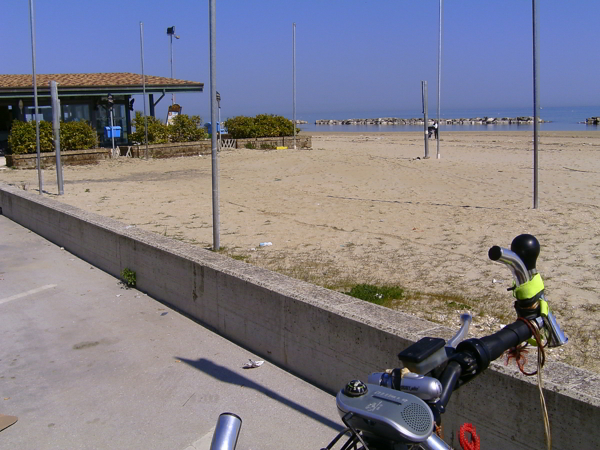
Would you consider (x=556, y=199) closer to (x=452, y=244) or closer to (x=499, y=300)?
(x=452, y=244)

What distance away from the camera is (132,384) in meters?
4.73

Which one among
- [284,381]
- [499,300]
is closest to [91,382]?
[284,381]

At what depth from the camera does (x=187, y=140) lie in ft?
95.1

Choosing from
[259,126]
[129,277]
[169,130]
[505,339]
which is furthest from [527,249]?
[259,126]

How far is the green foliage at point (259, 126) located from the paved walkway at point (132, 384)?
79.4 ft

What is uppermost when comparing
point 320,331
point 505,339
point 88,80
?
point 88,80

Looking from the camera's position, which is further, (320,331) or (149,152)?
(149,152)

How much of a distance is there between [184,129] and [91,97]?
17.0ft

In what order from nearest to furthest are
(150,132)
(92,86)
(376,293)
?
(376,293), (150,132), (92,86)

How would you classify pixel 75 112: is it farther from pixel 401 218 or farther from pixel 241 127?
pixel 401 218

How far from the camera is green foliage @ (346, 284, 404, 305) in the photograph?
231 inches

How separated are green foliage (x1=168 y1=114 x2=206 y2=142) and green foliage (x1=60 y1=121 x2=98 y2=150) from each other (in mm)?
4110

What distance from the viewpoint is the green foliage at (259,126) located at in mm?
30656

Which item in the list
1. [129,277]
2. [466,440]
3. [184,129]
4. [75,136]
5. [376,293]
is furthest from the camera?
[184,129]
